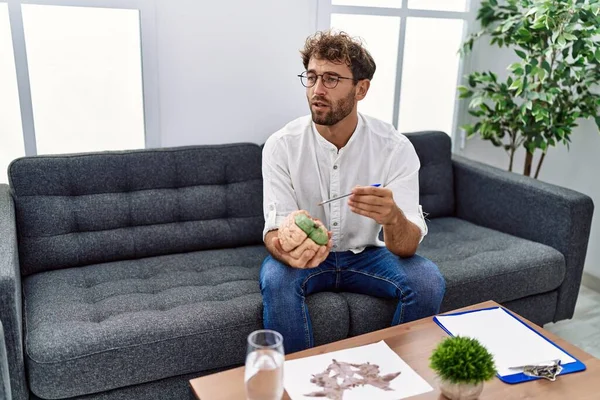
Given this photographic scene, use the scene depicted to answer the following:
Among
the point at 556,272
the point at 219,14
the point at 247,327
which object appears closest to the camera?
the point at 247,327

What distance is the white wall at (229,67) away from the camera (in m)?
2.38

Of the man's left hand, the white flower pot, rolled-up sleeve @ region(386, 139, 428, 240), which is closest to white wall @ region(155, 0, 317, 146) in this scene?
rolled-up sleeve @ region(386, 139, 428, 240)

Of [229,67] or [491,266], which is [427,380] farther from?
[229,67]

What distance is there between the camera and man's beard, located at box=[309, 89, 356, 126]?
1.87 metres

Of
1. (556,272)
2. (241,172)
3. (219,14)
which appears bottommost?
(556,272)

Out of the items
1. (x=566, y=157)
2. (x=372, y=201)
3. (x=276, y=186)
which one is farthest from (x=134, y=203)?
(x=566, y=157)

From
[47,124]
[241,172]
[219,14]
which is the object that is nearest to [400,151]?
[241,172]

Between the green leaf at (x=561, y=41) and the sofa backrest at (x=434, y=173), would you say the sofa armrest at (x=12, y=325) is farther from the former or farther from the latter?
the green leaf at (x=561, y=41)

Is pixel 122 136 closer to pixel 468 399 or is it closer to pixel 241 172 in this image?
pixel 241 172

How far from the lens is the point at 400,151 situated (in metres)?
1.97

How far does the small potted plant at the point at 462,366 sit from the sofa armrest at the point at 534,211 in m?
1.29

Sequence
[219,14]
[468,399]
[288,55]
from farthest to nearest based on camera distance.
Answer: [288,55], [219,14], [468,399]

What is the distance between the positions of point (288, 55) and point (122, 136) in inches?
31.7

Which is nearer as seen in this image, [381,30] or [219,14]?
[219,14]
